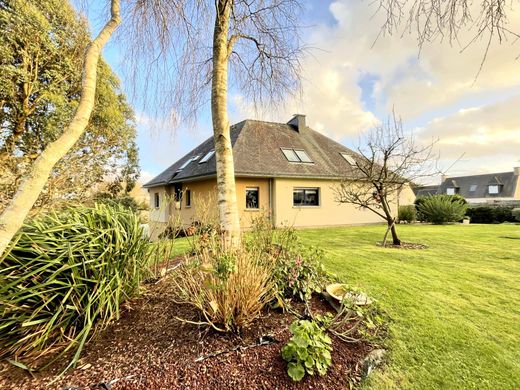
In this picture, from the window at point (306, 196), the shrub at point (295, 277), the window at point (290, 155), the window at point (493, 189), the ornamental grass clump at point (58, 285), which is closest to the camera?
the ornamental grass clump at point (58, 285)

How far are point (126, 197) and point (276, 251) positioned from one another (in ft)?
47.5

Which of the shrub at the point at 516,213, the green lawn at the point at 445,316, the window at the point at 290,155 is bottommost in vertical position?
the green lawn at the point at 445,316

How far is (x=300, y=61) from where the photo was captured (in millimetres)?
4711

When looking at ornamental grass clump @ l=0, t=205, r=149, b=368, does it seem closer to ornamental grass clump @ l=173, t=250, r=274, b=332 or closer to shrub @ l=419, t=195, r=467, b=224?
ornamental grass clump @ l=173, t=250, r=274, b=332

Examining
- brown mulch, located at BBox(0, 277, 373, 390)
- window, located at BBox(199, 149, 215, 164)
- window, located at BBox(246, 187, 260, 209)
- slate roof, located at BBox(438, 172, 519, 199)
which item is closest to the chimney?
window, located at BBox(199, 149, 215, 164)

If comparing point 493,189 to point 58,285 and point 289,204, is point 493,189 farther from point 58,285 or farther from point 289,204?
point 58,285

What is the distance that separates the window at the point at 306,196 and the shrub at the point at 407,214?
670cm

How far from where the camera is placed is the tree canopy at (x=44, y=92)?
7410mm

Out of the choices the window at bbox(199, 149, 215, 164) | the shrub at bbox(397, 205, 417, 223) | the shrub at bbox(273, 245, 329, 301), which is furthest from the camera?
the shrub at bbox(397, 205, 417, 223)

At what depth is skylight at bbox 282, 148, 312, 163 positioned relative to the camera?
48.4ft

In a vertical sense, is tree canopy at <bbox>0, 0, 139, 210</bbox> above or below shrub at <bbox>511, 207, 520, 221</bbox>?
above

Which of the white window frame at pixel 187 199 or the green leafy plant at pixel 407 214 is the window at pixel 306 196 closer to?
the white window frame at pixel 187 199

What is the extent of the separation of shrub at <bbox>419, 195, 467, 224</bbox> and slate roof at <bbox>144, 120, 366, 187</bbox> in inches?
228

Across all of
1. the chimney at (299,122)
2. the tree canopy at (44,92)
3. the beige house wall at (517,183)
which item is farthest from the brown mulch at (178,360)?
the beige house wall at (517,183)
